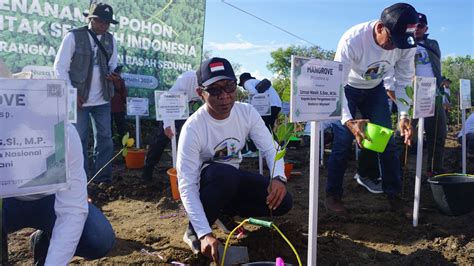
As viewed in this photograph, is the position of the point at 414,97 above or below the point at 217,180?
above

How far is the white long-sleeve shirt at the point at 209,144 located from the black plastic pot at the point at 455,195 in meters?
1.27

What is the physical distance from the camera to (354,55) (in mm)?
2918

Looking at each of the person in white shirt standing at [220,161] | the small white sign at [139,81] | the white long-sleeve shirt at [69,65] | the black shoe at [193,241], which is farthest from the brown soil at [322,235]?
the small white sign at [139,81]

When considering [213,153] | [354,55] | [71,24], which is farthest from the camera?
[71,24]

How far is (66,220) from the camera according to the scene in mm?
1598

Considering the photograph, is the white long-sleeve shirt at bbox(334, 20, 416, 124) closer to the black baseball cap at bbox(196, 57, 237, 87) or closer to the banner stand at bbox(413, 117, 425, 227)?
the banner stand at bbox(413, 117, 425, 227)

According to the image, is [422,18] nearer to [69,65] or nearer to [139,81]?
[69,65]

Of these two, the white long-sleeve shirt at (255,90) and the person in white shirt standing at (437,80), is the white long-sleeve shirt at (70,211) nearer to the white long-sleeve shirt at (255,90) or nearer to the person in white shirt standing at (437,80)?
the person in white shirt standing at (437,80)

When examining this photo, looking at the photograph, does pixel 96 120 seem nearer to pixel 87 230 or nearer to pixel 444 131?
pixel 87 230

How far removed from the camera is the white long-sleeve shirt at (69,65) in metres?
3.70

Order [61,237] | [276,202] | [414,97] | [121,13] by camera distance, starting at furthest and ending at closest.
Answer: [121,13] → [414,97] → [276,202] → [61,237]

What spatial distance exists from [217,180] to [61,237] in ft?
3.02

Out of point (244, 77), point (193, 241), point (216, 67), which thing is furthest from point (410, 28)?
point (244, 77)

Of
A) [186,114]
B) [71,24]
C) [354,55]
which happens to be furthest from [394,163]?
[71,24]
